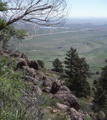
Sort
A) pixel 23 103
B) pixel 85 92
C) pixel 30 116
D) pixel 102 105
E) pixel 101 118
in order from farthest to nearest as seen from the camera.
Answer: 1. pixel 85 92
2. pixel 102 105
3. pixel 101 118
4. pixel 23 103
5. pixel 30 116

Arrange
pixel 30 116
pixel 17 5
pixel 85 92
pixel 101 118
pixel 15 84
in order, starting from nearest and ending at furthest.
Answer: pixel 30 116
pixel 15 84
pixel 17 5
pixel 101 118
pixel 85 92

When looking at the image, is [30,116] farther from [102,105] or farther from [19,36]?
[102,105]

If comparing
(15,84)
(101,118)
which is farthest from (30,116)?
(101,118)

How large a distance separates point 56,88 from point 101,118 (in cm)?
499

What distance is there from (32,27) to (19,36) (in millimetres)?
1084

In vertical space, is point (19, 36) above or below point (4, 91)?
above

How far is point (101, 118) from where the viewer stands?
36.9 ft

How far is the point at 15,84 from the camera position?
23.8ft

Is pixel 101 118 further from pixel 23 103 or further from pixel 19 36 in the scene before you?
pixel 19 36

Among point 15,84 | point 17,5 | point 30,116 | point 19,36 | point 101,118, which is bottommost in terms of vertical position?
point 101,118

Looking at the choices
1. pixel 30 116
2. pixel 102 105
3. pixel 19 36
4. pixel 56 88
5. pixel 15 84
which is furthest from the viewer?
pixel 102 105

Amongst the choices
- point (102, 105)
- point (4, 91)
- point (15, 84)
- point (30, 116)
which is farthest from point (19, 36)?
point (102, 105)

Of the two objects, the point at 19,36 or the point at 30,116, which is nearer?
the point at 30,116

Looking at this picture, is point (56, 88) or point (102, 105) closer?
point (56, 88)
